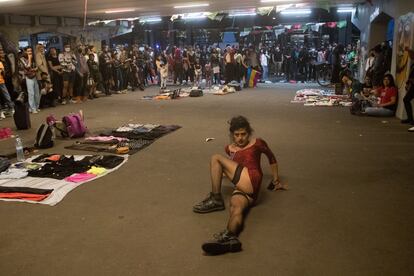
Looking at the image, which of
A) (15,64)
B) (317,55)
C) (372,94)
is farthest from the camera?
(317,55)

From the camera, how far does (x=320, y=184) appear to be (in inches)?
177

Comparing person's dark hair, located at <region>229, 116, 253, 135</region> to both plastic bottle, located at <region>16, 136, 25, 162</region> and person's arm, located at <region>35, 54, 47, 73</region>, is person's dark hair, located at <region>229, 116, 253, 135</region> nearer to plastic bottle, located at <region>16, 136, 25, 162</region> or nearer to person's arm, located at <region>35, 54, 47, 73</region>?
plastic bottle, located at <region>16, 136, 25, 162</region>

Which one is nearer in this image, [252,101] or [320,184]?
[320,184]

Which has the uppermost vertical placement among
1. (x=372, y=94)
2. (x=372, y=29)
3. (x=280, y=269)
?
(x=372, y=29)

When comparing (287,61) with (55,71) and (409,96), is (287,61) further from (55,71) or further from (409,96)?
(409,96)

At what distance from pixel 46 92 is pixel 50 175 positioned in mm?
6541

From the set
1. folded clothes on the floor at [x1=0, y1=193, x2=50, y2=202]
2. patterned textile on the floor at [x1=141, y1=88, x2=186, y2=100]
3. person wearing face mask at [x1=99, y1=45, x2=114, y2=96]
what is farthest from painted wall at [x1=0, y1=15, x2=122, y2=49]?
folded clothes on the floor at [x1=0, y1=193, x2=50, y2=202]

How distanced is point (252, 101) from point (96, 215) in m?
8.26

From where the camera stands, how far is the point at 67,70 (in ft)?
38.0

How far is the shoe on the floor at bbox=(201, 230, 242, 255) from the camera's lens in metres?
2.99

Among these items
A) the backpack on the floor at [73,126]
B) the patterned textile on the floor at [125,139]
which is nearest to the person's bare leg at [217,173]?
the patterned textile on the floor at [125,139]

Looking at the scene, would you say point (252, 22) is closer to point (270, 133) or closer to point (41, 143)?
point (270, 133)

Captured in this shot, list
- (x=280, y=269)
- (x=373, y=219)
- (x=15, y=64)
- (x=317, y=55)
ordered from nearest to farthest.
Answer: (x=280, y=269) < (x=373, y=219) < (x=15, y=64) < (x=317, y=55)

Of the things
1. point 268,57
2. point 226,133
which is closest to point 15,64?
point 226,133
